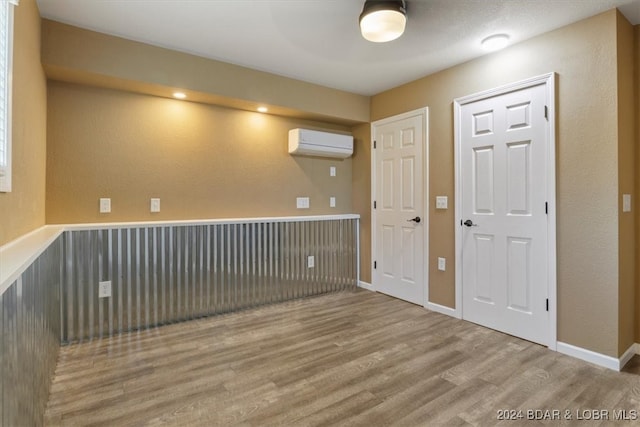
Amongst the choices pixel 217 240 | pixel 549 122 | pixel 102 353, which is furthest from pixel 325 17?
pixel 102 353

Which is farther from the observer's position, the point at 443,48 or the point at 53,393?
the point at 443,48

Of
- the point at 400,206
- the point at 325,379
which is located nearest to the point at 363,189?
the point at 400,206

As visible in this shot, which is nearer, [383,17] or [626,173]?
[383,17]

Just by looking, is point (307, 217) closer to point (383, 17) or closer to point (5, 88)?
point (383, 17)

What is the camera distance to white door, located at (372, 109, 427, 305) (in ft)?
11.9

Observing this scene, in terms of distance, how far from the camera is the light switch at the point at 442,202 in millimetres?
3357

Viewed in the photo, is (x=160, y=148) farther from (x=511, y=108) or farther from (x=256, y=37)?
(x=511, y=108)

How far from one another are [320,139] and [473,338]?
2.61 metres

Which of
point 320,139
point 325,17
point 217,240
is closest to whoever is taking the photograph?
point 325,17

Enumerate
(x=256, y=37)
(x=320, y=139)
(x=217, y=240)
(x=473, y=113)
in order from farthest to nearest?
(x=320, y=139) < (x=217, y=240) < (x=473, y=113) < (x=256, y=37)

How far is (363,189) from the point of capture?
4379 millimetres

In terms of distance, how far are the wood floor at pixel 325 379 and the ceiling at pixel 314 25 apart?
245 centimetres

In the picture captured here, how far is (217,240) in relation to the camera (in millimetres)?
3346

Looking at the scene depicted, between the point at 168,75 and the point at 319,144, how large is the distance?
1.75 meters
